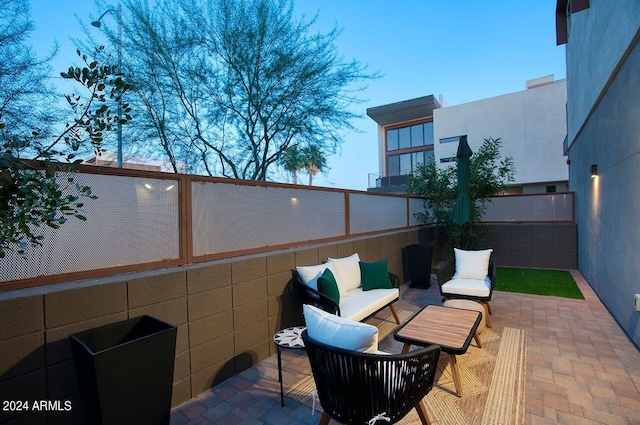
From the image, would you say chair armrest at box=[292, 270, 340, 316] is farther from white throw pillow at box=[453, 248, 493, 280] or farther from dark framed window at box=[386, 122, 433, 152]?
dark framed window at box=[386, 122, 433, 152]

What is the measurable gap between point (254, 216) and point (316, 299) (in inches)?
44.9

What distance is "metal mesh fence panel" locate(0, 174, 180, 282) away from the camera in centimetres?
194

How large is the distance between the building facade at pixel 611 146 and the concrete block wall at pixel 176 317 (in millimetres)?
3633

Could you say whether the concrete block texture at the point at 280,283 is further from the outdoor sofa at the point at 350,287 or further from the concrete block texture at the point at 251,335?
the concrete block texture at the point at 251,335

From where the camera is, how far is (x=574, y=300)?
5047 millimetres

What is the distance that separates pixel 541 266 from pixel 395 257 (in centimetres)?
457

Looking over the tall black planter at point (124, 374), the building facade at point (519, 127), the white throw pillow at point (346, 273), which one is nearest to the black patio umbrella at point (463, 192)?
the white throw pillow at point (346, 273)

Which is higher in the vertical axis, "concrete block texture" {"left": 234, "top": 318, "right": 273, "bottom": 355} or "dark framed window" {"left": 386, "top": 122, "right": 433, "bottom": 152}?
"dark framed window" {"left": 386, "top": 122, "right": 433, "bottom": 152}

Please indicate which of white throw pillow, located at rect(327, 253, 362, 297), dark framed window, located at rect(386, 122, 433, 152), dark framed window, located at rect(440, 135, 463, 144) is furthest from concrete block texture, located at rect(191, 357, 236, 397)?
dark framed window, located at rect(386, 122, 433, 152)

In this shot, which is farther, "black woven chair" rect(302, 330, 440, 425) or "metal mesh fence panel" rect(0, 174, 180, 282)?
"metal mesh fence panel" rect(0, 174, 180, 282)

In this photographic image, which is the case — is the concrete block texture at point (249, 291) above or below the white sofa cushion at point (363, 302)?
above

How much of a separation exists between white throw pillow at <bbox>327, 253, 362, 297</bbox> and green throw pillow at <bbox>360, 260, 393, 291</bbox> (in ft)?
0.32

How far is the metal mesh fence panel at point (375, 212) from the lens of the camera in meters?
5.33

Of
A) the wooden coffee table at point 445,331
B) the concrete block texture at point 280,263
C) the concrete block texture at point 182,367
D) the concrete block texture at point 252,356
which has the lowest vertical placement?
the concrete block texture at point 252,356
